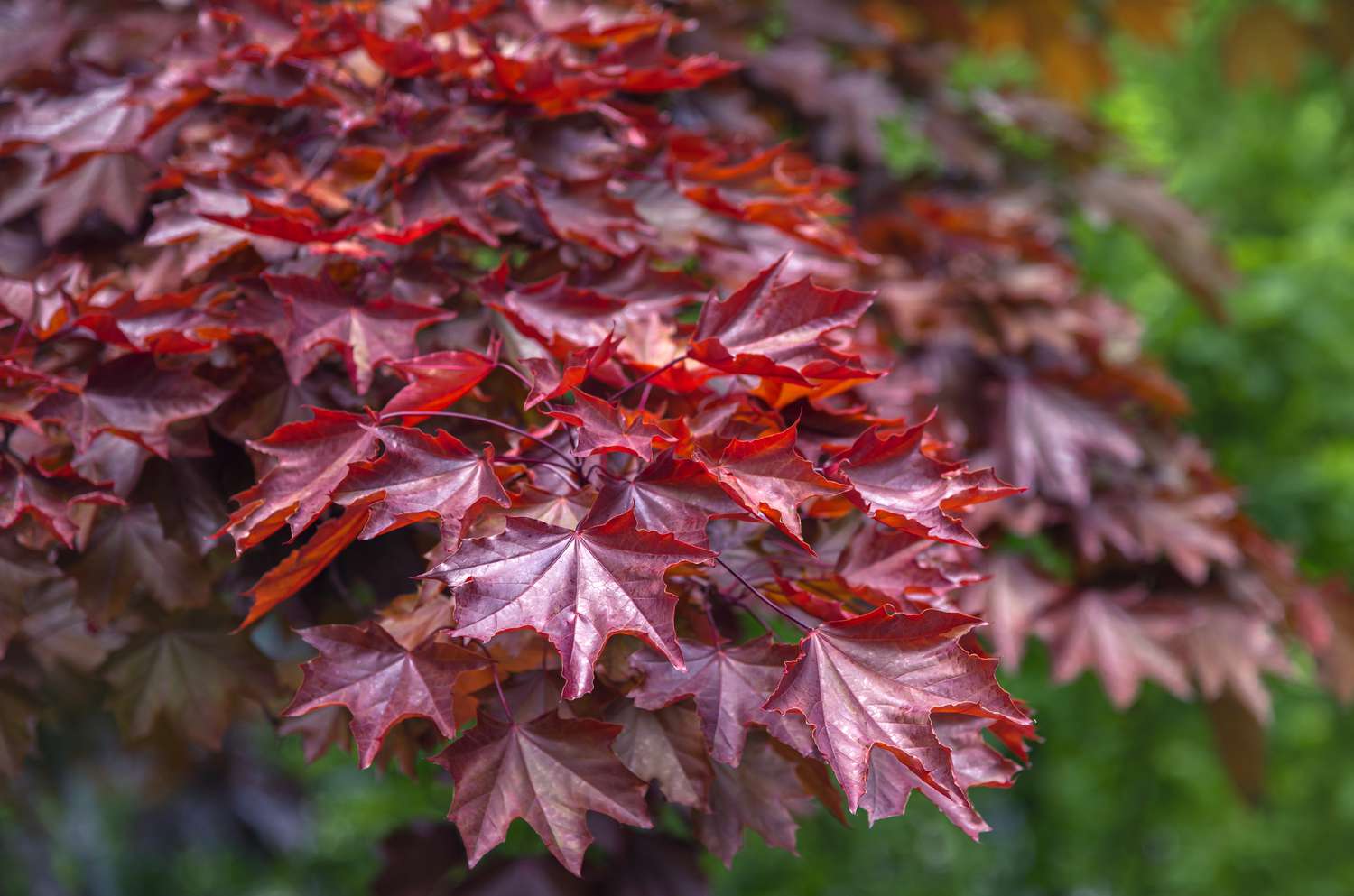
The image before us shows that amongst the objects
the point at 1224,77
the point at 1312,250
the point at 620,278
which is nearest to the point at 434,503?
the point at 620,278

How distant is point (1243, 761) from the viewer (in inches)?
61.3

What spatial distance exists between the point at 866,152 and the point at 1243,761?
3.25 ft

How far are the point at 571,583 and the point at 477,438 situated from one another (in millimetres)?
229

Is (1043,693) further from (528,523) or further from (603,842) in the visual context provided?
(528,523)

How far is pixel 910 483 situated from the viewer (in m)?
0.82

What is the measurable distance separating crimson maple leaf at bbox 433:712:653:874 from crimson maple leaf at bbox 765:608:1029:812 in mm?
136

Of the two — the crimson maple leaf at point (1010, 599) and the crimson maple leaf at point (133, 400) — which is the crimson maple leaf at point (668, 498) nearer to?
the crimson maple leaf at point (133, 400)

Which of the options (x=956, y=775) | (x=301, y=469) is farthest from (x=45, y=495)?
(x=956, y=775)

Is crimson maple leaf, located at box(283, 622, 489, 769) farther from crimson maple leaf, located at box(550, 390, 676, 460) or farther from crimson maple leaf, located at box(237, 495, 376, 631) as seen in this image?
crimson maple leaf, located at box(550, 390, 676, 460)

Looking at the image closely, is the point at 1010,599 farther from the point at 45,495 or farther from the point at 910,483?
the point at 45,495


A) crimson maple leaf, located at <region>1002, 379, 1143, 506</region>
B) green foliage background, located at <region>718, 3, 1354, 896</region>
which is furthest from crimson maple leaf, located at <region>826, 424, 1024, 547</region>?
green foliage background, located at <region>718, 3, 1354, 896</region>

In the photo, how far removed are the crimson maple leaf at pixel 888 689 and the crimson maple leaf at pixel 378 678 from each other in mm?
226

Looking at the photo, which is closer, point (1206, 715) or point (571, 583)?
point (571, 583)

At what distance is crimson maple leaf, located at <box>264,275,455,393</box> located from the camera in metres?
0.87
